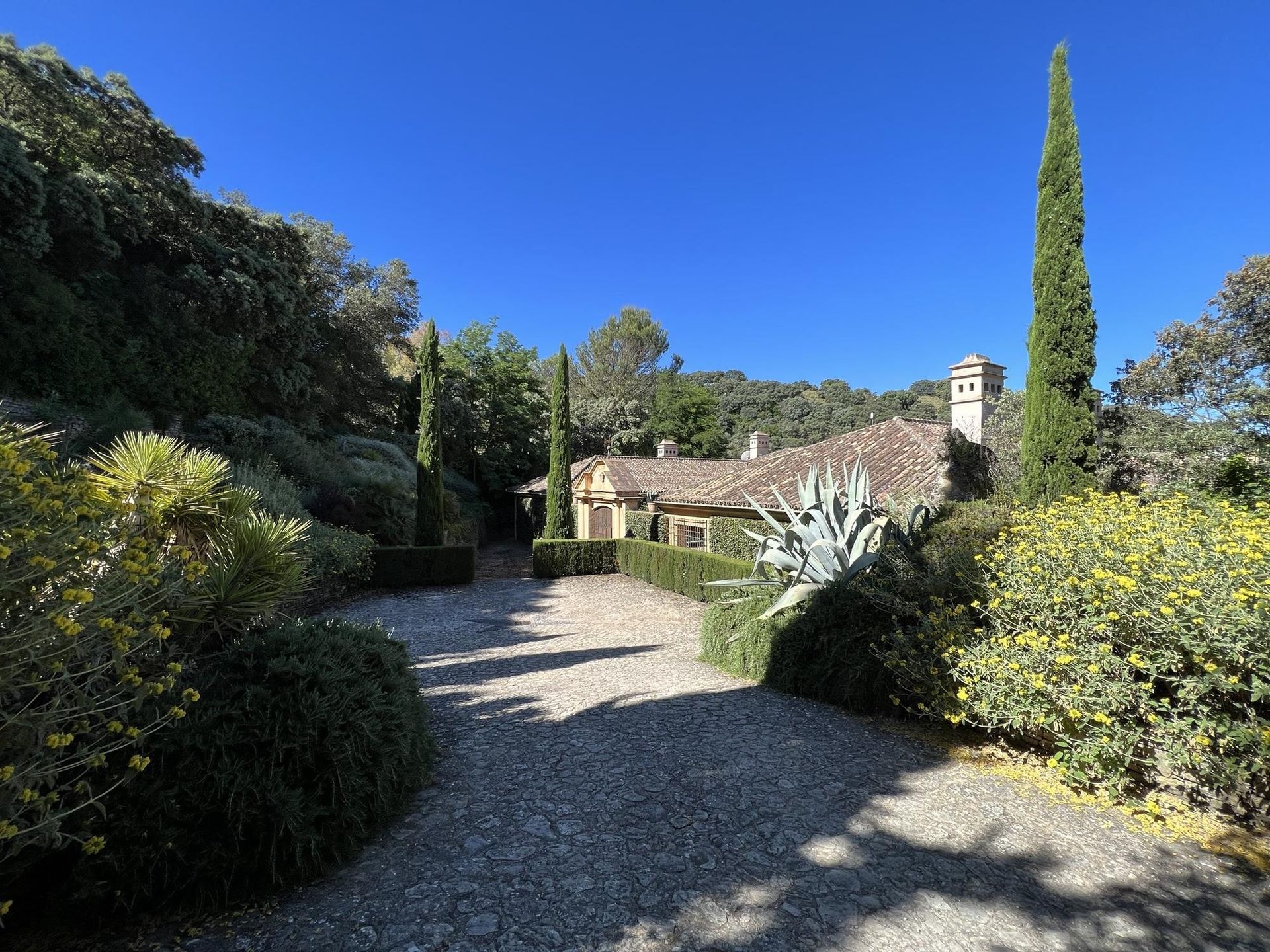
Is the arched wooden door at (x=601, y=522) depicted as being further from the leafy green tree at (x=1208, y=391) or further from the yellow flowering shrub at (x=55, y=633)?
the yellow flowering shrub at (x=55, y=633)

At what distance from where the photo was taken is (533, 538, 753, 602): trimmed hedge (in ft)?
43.3

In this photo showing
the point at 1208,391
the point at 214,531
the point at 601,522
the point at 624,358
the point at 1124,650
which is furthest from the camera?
the point at 624,358

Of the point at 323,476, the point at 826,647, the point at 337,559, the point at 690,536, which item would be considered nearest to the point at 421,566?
the point at 337,559

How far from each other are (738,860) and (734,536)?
460 inches

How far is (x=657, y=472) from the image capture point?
23.3 meters

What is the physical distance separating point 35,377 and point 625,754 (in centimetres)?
1661

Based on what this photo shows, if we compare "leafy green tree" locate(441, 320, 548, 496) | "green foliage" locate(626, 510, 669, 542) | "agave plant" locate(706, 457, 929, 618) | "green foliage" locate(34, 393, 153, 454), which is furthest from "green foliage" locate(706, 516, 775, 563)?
"leafy green tree" locate(441, 320, 548, 496)

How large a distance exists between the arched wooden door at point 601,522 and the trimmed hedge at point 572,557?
13.7ft

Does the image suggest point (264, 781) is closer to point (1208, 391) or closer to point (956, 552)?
point (956, 552)

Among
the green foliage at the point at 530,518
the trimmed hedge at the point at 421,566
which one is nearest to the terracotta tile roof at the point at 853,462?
the trimmed hedge at the point at 421,566

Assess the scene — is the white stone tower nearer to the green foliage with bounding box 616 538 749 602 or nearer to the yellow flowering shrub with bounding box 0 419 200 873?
the green foliage with bounding box 616 538 749 602

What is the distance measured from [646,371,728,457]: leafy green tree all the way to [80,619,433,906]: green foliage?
120 feet

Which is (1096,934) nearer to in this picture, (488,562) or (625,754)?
(625,754)

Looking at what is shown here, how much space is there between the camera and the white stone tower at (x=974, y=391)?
42.0 ft
